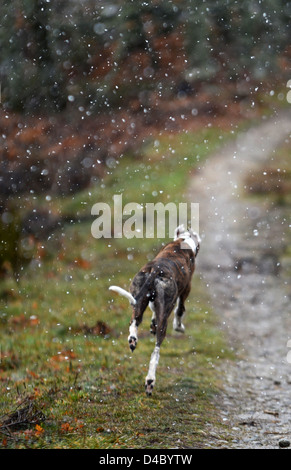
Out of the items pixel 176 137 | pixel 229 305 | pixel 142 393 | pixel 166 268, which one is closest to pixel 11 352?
pixel 142 393

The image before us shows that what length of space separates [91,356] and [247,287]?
4.79 metres

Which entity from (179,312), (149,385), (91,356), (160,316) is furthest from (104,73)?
(149,385)

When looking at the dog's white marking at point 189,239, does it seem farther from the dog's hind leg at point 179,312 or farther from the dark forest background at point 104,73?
the dark forest background at point 104,73

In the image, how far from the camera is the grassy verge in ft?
17.3

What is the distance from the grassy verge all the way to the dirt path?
33 centimetres

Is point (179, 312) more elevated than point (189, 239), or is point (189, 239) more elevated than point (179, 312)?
point (189, 239)

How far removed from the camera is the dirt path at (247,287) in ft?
20.7

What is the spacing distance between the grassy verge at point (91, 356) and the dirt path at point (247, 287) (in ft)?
1.07

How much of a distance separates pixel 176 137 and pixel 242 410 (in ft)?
51.7

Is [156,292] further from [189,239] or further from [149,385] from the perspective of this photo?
[189,239]

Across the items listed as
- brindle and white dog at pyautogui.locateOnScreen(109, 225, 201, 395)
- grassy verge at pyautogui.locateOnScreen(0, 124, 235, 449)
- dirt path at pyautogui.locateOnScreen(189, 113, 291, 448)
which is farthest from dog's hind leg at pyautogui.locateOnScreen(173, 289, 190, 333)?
dirt path at pyautogui.locateOnScreen(189, 113, 291, 448)

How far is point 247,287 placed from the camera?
1147 centimetres

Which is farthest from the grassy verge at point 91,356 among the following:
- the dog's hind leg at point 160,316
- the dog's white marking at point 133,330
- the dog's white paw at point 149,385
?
the dog's white marking at point 133,330
